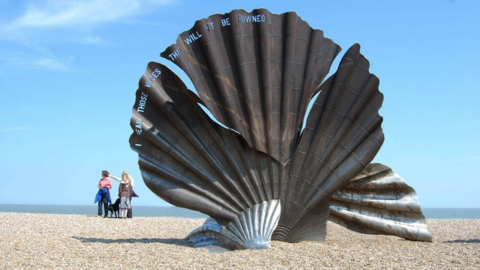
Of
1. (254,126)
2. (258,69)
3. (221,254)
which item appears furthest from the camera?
(258,69)

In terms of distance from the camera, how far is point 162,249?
25.8 feet

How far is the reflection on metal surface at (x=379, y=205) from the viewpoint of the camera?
31.2 feet

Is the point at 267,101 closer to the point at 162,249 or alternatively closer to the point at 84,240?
the point at 162,249

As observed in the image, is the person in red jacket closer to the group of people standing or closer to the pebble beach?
the group of people standing

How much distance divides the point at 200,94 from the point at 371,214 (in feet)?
12.4

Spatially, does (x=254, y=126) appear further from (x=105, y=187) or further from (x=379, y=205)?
(x=105, y=187)

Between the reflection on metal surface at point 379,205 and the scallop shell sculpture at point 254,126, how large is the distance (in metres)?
0.94

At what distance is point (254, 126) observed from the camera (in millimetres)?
8422

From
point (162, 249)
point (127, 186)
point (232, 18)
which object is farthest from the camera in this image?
point (127, 186)

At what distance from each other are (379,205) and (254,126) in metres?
2.86

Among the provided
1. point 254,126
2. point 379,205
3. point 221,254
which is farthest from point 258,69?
point 379,205

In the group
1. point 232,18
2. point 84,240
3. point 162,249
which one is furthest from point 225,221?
point 232,18

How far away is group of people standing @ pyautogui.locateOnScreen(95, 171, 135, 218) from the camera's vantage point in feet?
46.8

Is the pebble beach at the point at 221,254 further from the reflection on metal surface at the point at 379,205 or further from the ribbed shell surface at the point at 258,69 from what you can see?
the ribbed shell surface at the point at 258,69
